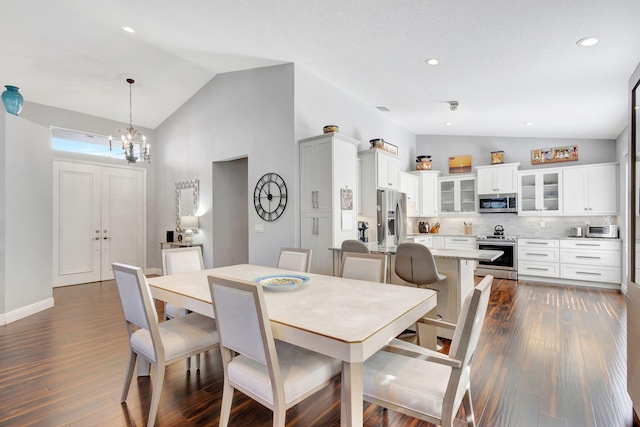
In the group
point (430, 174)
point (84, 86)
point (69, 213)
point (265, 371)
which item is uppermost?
point (84, 86)

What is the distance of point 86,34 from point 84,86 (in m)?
1.31

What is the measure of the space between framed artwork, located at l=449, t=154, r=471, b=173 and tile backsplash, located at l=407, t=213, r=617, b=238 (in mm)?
1068

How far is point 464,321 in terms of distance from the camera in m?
1.39

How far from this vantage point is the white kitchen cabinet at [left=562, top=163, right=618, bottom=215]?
5.40 metres

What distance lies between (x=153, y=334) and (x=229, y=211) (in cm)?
427

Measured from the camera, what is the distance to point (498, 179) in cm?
639

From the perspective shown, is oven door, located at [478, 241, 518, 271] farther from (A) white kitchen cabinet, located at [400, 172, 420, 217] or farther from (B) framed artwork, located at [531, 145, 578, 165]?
(B) framed artwork, located at [531, 145, 578, 165]

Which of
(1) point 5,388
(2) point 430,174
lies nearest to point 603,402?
(1) point 5,388

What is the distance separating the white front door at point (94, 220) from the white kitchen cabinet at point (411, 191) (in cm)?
552

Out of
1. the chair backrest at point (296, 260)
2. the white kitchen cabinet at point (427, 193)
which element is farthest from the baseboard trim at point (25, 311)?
the white kitchen cabinet at point (427, 193)

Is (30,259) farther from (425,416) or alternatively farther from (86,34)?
(425,416)

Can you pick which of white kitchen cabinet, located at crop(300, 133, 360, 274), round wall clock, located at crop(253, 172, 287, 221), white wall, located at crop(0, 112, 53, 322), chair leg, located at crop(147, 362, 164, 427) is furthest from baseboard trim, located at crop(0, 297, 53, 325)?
white kitchen cabinet, located at crop(300, 133, 360, 274)

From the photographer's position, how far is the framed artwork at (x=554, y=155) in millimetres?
5973

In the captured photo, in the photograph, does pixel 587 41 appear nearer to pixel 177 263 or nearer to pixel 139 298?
pixel 139 298
